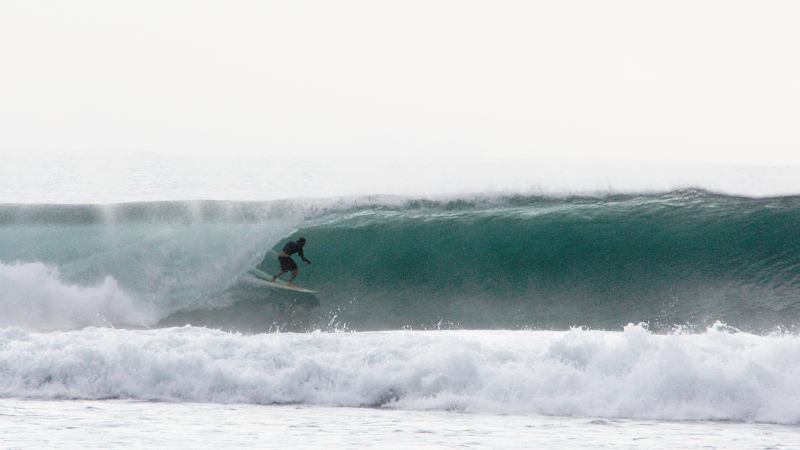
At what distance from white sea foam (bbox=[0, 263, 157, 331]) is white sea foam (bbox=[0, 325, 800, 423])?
9.26ft

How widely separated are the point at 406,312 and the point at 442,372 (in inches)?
114

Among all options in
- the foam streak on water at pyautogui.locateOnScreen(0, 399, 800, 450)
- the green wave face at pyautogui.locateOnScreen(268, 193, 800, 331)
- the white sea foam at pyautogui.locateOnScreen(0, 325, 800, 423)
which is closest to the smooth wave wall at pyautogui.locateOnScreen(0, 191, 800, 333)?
the green wave face at pyautogui.locateOnScreen(268, 193, 800, 331)

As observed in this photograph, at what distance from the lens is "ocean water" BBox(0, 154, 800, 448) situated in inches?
161

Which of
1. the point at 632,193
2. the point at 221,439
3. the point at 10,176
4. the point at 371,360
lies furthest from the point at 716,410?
the point at 10,176

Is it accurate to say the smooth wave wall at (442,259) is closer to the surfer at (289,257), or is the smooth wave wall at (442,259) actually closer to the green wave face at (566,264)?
the green wave face at (566,264)

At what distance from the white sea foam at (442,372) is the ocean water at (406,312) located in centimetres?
2

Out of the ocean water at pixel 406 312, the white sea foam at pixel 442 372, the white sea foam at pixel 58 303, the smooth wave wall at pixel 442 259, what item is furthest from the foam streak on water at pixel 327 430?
the white sea foam at pixel 58 303

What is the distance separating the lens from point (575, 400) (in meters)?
4.42

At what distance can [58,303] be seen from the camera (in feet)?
27.5

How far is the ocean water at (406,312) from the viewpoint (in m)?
4.10

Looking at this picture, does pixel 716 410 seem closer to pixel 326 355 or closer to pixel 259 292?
pixel 326 355

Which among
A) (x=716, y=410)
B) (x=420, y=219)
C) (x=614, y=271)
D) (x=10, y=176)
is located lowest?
(x=716, y=410)

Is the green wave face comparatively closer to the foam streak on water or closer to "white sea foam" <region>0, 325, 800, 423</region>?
"white sea foam" <region>0, 325, 800, 423</region>

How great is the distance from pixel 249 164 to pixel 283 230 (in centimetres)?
794
